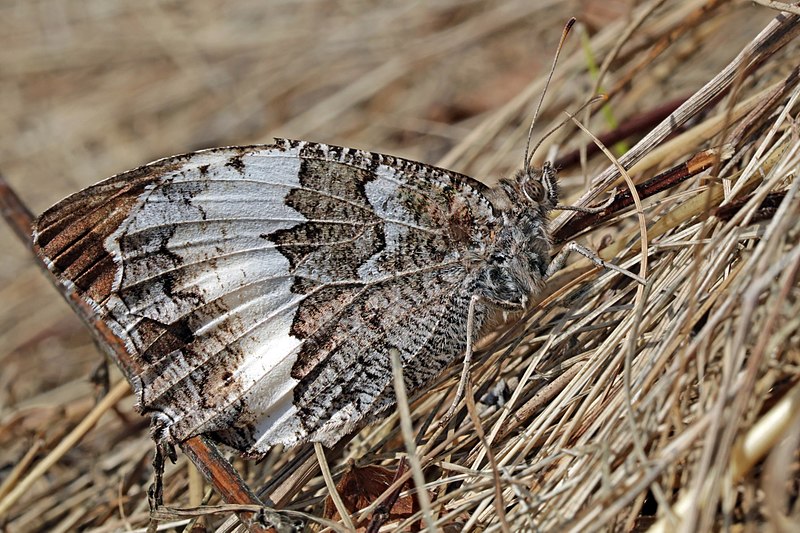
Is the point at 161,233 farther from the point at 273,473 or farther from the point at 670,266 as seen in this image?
the point at 670,266

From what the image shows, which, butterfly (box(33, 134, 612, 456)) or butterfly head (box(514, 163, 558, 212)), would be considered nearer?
butterfly (box(33, 134, 612, 456))

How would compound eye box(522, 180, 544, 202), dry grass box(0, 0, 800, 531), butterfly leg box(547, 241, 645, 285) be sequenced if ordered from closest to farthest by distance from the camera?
1. dry grass box(0, 0, 800, 531)
2. butterfly leg box(547, 241, 645, 285)
3. compound eye box(522, 180, 544, 202)

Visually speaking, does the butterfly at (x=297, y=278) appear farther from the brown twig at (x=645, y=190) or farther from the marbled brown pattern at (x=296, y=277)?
the brown twig at (x=645, y=190)

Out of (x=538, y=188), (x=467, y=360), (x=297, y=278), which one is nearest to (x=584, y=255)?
(x=538, y=188)

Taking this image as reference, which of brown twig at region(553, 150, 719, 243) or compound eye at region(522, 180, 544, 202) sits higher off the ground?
compound eye at region(522, 180, 544, 202)

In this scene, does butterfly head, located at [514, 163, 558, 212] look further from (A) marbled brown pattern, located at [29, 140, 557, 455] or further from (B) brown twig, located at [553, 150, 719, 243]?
(B) brown twig, located at [553, 150, 719, 243]

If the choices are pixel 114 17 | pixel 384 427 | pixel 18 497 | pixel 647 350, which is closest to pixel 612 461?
pixel 647 350

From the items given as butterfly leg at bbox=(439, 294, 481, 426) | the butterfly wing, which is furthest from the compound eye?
butterfly leg at bbox=(439, 294, 481, 426)
